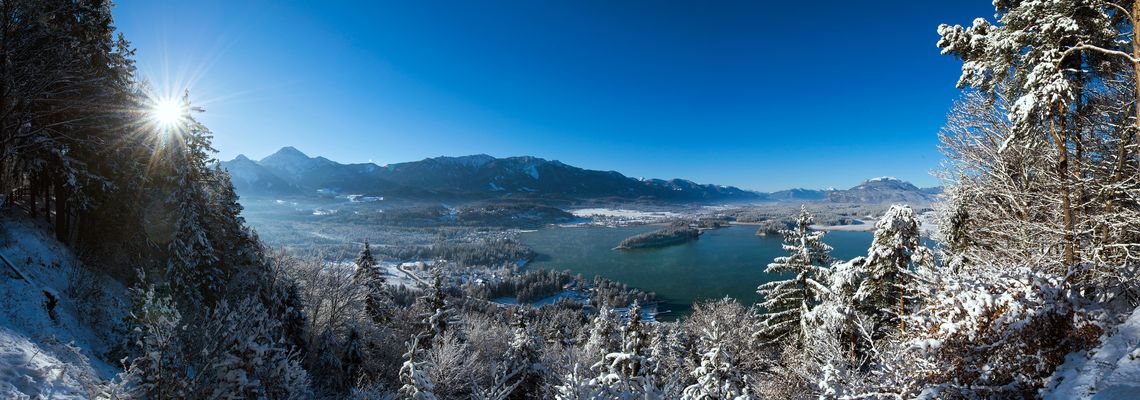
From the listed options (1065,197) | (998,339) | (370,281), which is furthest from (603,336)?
(998,339)

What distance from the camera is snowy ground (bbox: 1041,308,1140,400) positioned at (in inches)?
178

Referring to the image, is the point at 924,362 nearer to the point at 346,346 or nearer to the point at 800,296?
the point at 800,296

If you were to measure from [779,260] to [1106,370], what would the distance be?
12737 millimetres

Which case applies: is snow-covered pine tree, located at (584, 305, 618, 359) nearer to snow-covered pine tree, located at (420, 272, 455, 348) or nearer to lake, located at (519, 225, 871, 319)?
snow-covered pine tree, located at (420, 272, 455, 348)

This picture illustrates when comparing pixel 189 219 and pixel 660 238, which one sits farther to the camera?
pixel 660 238

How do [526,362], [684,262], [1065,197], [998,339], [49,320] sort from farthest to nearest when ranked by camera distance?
1. [684,262]
2. [526,362]
3. [49,320]
4. [1065,197]
5. [998,339]

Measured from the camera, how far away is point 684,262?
397 ft

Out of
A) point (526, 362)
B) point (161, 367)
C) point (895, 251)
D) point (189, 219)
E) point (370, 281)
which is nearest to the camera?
point (161, 367)

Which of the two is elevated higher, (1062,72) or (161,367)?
(1062,72)

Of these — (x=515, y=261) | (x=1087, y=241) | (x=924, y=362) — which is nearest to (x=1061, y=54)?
(x=1087, y=241)

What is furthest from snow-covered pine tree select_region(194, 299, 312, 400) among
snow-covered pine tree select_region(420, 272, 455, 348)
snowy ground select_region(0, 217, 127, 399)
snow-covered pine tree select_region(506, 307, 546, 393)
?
snow-covered pine tree select_region(420, 272, 455, 348)

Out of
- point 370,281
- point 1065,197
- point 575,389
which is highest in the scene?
Result: point 1065,197

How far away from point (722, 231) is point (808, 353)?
192 meters

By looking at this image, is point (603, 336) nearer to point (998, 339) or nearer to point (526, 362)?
point (526, 362)
